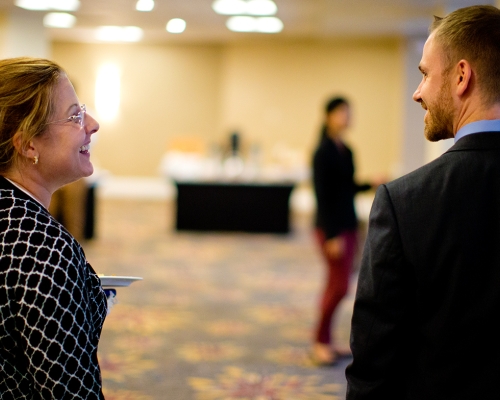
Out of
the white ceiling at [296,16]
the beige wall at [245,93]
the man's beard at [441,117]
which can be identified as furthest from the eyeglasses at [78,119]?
the beige wall at [245,93]

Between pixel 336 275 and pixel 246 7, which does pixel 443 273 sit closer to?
pixel 336 275

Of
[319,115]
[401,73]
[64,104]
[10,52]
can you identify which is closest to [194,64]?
[319,115]

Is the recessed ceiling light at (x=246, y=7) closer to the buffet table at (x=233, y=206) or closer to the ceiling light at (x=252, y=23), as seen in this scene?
the ceiling light at (x=252, y=23)

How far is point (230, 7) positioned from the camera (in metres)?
6.27

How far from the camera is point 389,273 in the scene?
1490 mm

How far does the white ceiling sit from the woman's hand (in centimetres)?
159

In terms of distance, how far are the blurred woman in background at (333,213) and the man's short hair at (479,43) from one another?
269cm

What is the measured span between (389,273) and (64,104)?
833mm

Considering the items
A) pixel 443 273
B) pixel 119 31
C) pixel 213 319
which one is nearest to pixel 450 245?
pixel 443 273

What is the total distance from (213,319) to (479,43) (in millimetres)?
4274

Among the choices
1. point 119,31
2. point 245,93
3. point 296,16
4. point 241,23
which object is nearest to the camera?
point 119,31

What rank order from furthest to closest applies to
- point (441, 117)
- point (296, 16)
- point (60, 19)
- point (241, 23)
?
point (296, 16)
point (241, 23)
point (60, 19)
point (441, 117)

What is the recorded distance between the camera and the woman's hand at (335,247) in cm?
412

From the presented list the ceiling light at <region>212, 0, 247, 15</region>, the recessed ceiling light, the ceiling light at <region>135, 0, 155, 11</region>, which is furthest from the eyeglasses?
the recessed ceiling light
